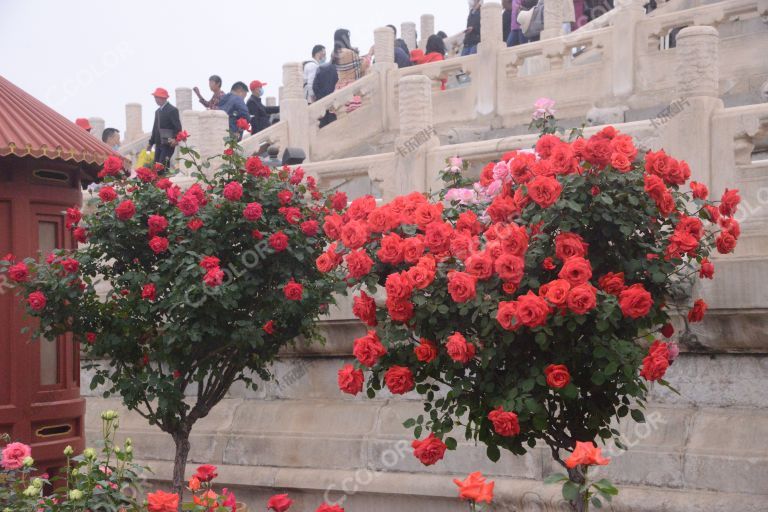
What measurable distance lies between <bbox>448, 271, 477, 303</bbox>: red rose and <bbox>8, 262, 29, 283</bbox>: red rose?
3.00 metres

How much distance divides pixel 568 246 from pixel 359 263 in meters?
0.94

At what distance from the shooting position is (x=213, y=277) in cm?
604

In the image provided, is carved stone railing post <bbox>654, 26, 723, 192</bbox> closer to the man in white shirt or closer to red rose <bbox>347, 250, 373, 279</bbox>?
red rose <bbox>347, 250, 373, 279</bbox>

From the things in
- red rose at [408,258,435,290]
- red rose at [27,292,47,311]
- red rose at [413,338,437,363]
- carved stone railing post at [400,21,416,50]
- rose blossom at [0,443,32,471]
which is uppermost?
carved stone railing post at [400,21,416,50]

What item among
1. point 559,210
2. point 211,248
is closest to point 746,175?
point 559,210

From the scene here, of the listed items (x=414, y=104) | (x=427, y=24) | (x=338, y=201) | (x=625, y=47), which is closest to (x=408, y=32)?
(x=427, y=24)

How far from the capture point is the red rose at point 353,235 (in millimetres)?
4832

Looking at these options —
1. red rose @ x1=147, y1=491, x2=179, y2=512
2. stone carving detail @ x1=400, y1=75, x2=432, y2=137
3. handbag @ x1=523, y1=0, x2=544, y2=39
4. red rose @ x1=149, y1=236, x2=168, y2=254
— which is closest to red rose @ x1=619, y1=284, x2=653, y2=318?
red rose @ x1=147, y1=491, x2=179, y2=512

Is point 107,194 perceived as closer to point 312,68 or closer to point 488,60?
point 488,60

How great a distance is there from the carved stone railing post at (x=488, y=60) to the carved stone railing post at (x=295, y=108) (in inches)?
95.0

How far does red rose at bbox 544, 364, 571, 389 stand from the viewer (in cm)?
444

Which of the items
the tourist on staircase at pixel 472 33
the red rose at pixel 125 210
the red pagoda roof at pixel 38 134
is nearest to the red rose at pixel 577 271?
the red rose at pixel 125 210

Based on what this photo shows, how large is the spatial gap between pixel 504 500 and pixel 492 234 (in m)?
3.00

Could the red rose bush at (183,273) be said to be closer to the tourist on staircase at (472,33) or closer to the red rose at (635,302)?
the red rose at (635,302)
